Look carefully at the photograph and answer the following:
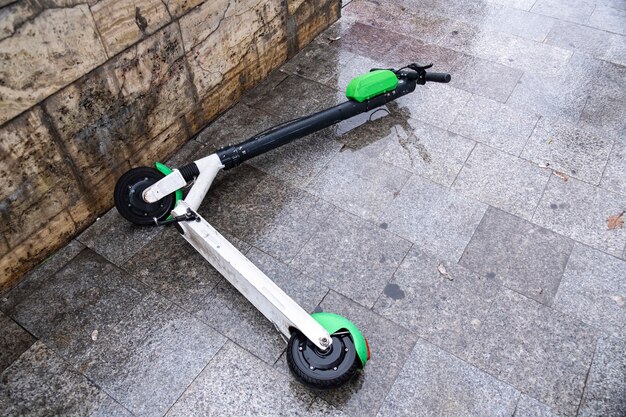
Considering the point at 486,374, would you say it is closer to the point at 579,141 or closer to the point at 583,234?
the point at 583,234

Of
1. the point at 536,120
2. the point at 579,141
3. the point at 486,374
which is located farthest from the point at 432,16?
the point at 486,374

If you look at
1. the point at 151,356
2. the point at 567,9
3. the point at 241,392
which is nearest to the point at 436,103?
the point at 567,9

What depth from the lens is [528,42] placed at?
6906mm

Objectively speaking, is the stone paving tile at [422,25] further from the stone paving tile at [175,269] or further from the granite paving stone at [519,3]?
the stone paving tile at [175,269]

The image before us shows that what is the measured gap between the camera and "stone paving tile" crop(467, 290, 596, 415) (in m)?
3.67

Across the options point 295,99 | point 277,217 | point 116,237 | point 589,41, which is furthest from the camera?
point 589,41

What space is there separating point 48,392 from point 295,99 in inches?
158

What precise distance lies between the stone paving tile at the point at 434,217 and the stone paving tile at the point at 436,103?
107cm

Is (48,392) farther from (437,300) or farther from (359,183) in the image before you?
(359,183)

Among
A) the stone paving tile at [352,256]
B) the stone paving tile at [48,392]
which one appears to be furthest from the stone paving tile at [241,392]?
the stone paving tile at [352,256]

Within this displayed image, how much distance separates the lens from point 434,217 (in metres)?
4.79

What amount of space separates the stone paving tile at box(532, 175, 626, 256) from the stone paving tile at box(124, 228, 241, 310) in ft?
9.66

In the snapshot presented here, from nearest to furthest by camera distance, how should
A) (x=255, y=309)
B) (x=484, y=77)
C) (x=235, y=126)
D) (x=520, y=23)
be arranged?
(x=255, y=309) → (x=235, y=126) → (x=484, y=77) → (x=520, y=23)

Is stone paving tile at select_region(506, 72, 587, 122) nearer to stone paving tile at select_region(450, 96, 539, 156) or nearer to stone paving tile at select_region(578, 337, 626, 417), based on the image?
stone paving tile at select_region(450, 96, 539, 156)
